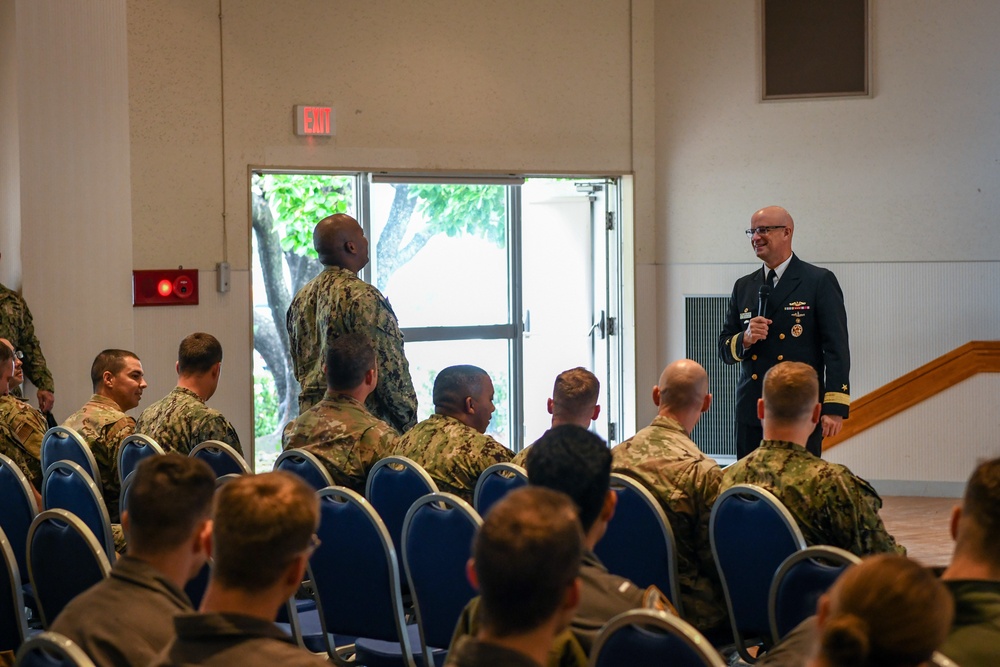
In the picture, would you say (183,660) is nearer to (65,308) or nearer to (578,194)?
(65,308)

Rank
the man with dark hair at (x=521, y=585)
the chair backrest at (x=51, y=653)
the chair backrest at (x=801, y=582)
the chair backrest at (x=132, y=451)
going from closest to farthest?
1. the man with dark hair at (x=521, y=585)
2. the chair backrest at (x=51, y=653)
3. the chair backrest at (x=801, y=582)
4. the chair backrest at (x=132, y=451)

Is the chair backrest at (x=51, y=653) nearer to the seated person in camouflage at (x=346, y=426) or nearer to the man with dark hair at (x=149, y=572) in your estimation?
the man with dark hair at (x=149, y=572)

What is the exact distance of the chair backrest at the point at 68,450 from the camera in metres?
4.06

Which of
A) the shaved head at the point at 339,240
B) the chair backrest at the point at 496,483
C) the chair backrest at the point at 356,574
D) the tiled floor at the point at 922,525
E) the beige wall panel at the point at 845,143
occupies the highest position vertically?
the beige wall panel at the point at 845,143

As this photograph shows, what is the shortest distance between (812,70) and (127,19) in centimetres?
433

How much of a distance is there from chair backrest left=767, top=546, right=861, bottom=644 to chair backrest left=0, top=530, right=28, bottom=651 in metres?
1.71

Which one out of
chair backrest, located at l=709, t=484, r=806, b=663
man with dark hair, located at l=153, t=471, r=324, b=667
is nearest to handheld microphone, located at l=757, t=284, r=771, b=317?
chair backrest, located at l=709, t=484, r=806, b=663

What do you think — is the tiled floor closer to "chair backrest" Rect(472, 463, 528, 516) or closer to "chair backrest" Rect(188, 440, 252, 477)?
"chair backrest" Rect(472, 463, 528, 516)

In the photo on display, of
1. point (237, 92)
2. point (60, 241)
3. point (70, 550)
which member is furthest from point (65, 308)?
point (70, 550)

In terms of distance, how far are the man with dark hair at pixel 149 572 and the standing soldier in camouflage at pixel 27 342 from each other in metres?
4.29

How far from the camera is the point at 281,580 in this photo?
6.05ft

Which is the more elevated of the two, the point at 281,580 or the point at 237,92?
the point at 237,92

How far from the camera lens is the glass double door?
7371 millimetres

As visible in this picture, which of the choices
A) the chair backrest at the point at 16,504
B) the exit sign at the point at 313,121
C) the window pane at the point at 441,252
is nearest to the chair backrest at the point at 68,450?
the chair backrest at the point at 16,504
